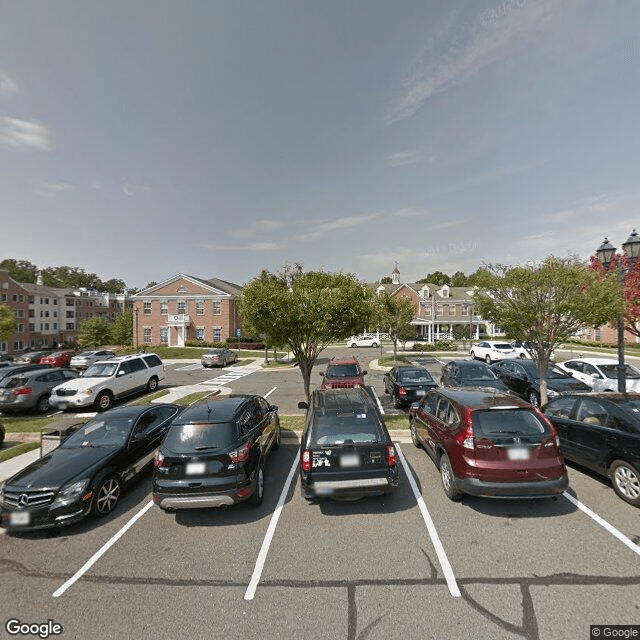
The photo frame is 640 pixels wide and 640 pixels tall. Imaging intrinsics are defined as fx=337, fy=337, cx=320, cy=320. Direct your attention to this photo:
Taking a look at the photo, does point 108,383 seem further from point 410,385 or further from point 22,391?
point 410,385

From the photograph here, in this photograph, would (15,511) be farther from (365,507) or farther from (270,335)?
(270,335)

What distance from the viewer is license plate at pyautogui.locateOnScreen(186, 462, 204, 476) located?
510 centimetres

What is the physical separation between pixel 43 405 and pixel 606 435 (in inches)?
695

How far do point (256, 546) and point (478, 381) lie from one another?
10.1 m

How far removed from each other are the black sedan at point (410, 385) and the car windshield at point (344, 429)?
6.46m

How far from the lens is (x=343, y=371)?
42.8ft

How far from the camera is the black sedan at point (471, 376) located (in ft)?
39.8

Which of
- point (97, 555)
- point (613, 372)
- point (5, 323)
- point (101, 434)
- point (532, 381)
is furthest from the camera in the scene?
point (5, 323)

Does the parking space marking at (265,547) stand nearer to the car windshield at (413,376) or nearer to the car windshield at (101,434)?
the car windshield at (101,434)

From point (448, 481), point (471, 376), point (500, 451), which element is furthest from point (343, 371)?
point (500, 451)

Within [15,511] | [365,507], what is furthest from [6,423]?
[365,507]

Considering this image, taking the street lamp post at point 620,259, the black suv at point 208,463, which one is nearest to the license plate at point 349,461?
the black suv at point 208,463

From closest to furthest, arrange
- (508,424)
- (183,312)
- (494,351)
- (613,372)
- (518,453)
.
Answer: (518,453)
(508,424)
(613,372)
(494,351)
(183,312)

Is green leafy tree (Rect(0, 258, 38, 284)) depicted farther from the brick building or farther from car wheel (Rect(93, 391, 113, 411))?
car wheel (Rect(93, 391, 113, 411))
